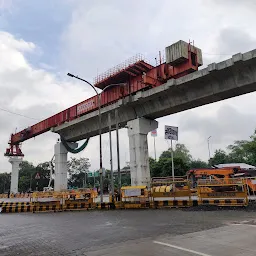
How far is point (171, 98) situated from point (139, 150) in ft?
19.7

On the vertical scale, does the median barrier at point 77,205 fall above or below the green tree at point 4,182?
below

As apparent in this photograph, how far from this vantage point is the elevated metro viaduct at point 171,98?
21094 millimetres

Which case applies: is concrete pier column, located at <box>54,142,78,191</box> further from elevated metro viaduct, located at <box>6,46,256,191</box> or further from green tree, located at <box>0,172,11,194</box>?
green tree, located at <box>0,172,11,194</box>

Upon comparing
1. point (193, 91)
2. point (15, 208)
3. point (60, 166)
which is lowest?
point (15, 208)

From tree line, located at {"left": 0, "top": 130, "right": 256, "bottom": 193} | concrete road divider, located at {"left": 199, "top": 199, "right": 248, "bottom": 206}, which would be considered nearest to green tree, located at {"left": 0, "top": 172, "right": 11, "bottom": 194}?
tree line, located at {"left": 0, "top": 130, "right": 256, "bottom": 193}

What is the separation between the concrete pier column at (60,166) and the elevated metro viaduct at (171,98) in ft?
25.4

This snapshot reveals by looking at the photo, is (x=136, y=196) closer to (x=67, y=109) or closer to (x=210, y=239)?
(x=210, y=239)

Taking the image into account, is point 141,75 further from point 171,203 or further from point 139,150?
point 171,203

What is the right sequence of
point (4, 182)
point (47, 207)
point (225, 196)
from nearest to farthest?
point (225, 196) → point (47, 207) → point (4, 182)

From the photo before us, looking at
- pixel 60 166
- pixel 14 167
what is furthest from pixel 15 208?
pixel 14 167

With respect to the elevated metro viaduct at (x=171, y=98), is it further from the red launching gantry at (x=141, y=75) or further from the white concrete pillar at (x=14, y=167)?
the white concrete pillar at (x=14, y=167)

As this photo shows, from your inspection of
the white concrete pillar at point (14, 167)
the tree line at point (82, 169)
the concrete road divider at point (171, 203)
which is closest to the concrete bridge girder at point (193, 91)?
the concrete road divider at point (171, 203)

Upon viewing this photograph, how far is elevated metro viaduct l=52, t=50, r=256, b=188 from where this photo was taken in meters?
21.1

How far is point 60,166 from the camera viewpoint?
40844 millimetres
